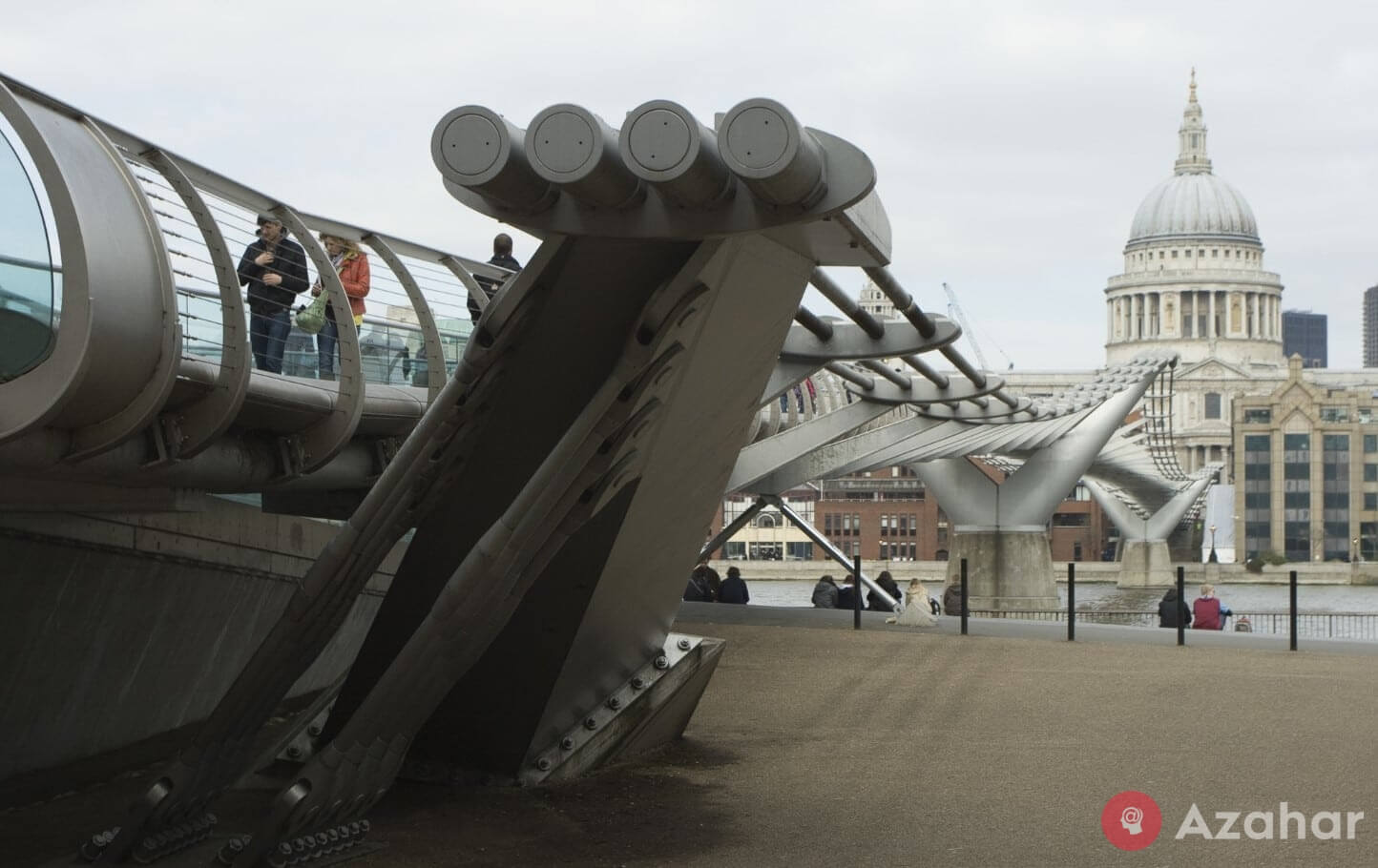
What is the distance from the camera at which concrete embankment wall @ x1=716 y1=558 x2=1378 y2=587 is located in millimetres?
102188

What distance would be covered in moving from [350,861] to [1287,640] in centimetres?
1311

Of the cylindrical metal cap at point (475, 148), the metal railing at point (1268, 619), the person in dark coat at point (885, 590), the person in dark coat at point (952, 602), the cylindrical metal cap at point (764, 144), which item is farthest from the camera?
the person in dark coat at point (885, 590)

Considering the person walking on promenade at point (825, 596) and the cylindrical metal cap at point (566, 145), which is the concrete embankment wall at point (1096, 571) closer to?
the person walking on promenade at point (825, 596)

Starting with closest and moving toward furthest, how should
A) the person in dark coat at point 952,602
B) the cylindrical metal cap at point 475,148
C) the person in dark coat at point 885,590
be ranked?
the cylindrical metal cap at point 475,148, the person in dark coat at point 952,602, the person in dark coat at point 885,590

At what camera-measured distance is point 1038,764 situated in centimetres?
1003

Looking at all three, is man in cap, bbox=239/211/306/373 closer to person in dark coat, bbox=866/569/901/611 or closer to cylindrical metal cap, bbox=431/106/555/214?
cylindrical metal cap, bbox=431/106/555/214

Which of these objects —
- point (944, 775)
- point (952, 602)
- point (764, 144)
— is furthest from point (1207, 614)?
point (764, 144)

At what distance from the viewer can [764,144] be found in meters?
6.38

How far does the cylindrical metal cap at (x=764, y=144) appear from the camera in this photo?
6.35 metres

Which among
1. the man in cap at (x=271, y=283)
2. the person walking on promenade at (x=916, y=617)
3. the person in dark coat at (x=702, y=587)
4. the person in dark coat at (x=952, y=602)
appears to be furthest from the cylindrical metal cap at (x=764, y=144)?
the person in dark coat at (x=952, y=602)

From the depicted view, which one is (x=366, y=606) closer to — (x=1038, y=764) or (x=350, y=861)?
(x=1038, y=764)

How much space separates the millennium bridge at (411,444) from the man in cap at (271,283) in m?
0.14

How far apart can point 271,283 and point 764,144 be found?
130 inches

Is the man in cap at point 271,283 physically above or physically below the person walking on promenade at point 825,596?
above
